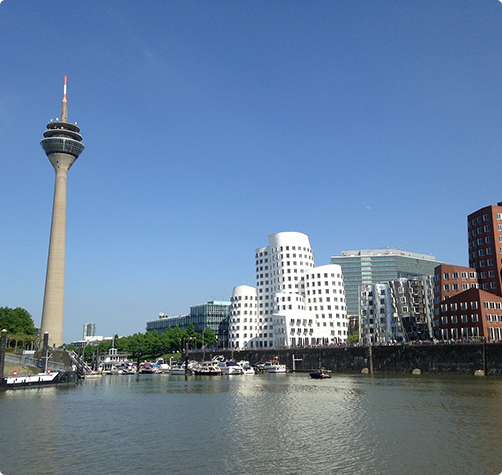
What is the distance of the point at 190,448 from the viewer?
1539 inches

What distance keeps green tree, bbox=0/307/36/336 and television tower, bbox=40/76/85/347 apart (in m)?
4.97

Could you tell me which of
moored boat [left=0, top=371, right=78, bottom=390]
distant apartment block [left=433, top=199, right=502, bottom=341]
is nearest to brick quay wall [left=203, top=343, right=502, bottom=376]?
distant apartment block [left=433, top=199, right=502, bottom=341]

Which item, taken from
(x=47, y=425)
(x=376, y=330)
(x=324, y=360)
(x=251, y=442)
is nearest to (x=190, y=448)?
(x=251, y=442)

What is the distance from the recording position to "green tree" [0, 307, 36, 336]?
516ft

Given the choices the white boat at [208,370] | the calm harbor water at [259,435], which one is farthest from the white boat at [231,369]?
the calm harbor water at [259,435]

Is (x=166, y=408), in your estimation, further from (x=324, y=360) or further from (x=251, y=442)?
(x=324, y=360)

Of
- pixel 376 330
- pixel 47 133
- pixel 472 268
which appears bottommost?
pixel 376 330

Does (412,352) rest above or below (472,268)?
below

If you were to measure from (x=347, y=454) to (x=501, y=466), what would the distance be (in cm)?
972

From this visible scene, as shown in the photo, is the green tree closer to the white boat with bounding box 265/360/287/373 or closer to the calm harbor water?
the white boat with bounding box 265/360/287/373

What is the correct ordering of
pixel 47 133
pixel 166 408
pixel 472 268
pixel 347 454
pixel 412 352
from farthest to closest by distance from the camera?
pixel 47 133 → pixel 472 268 → pixel 412 352 → pixel 166 408 → pixel 347 454

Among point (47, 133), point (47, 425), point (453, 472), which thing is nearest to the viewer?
point (453, 472)

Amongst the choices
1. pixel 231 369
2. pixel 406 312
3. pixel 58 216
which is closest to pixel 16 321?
pixel 58 216

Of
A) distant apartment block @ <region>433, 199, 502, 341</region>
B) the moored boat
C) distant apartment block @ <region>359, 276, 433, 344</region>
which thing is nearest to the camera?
the moored boat
